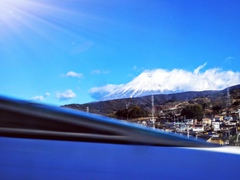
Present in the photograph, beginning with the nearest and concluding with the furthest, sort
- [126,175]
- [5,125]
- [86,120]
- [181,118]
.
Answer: [126,175], [5,125], [86,120], [181,118]

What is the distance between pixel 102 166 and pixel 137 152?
14 centimetres

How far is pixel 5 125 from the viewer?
1298 millimetres

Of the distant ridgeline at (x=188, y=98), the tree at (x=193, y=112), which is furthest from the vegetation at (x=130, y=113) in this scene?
the tree at (x=193, y=112)

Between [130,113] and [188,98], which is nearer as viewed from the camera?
[130,113]

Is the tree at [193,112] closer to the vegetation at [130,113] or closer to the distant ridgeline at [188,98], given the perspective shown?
the distant ridgeline at [188,98]

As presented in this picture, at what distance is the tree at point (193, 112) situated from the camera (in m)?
14.6

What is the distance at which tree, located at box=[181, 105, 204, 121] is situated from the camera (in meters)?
14.6

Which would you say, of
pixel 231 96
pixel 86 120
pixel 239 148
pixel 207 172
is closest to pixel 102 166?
pixel 86 120

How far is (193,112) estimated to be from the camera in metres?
14.7

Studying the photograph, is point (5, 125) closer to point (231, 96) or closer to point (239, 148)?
point (239, 148)

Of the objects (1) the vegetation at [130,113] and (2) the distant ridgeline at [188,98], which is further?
(2) the distant ridgeline at [188,98]

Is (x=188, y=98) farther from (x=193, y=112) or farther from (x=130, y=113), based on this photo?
(x=130, y=113)

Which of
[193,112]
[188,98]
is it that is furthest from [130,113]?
[193,112]

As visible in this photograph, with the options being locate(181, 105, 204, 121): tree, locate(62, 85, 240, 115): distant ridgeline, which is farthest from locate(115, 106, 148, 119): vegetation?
locate(181, 105, 204, 121): tree
